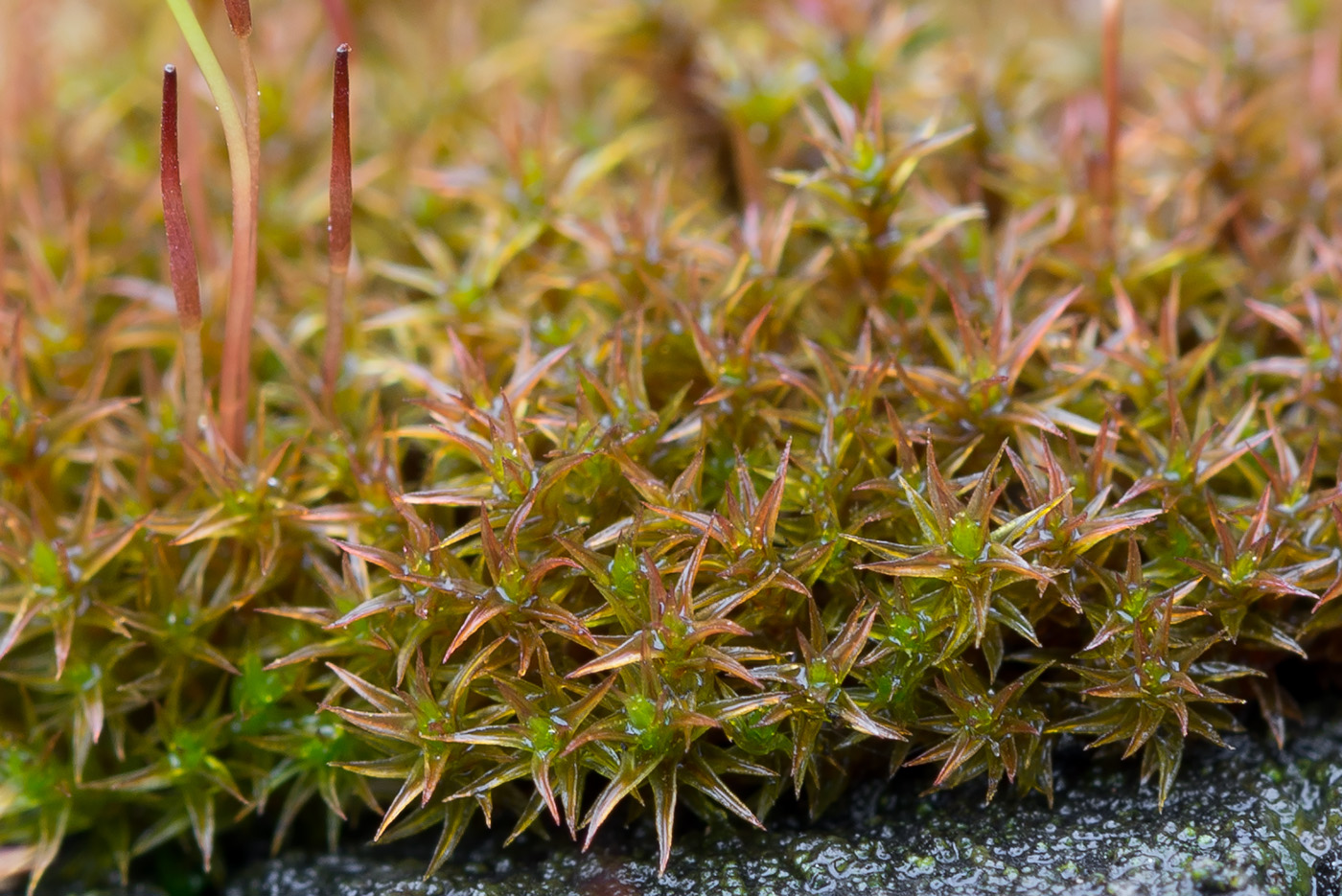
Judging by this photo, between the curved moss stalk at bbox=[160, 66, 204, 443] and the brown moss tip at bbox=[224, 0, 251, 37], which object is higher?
the brown moss tip at bbox=[224, 0, 251, 37]

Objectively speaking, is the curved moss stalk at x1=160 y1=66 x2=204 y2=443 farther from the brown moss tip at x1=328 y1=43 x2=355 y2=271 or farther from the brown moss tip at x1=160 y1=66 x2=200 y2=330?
the brown moss tip at x1=328 y1=43 x2=355 y2=271

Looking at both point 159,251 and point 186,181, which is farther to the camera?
point 159,251

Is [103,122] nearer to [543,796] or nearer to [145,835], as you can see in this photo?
[145,835]

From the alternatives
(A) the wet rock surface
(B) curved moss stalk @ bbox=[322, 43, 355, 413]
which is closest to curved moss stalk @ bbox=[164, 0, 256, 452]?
(B) curved moss stalk @ bbox=[322, 43, 355, 413]

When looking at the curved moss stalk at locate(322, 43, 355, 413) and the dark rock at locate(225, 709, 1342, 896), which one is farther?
the curved moss stalk at locate(322, 43, 355, 413)

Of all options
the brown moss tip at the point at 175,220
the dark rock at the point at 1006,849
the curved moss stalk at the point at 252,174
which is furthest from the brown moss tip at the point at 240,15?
the dark rock at the point at 1006,849

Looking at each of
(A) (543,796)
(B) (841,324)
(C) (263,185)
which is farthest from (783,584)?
(C) (263,185)

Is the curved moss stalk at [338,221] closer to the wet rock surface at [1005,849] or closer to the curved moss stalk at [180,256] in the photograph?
the curved moss stalk at [180,256]
